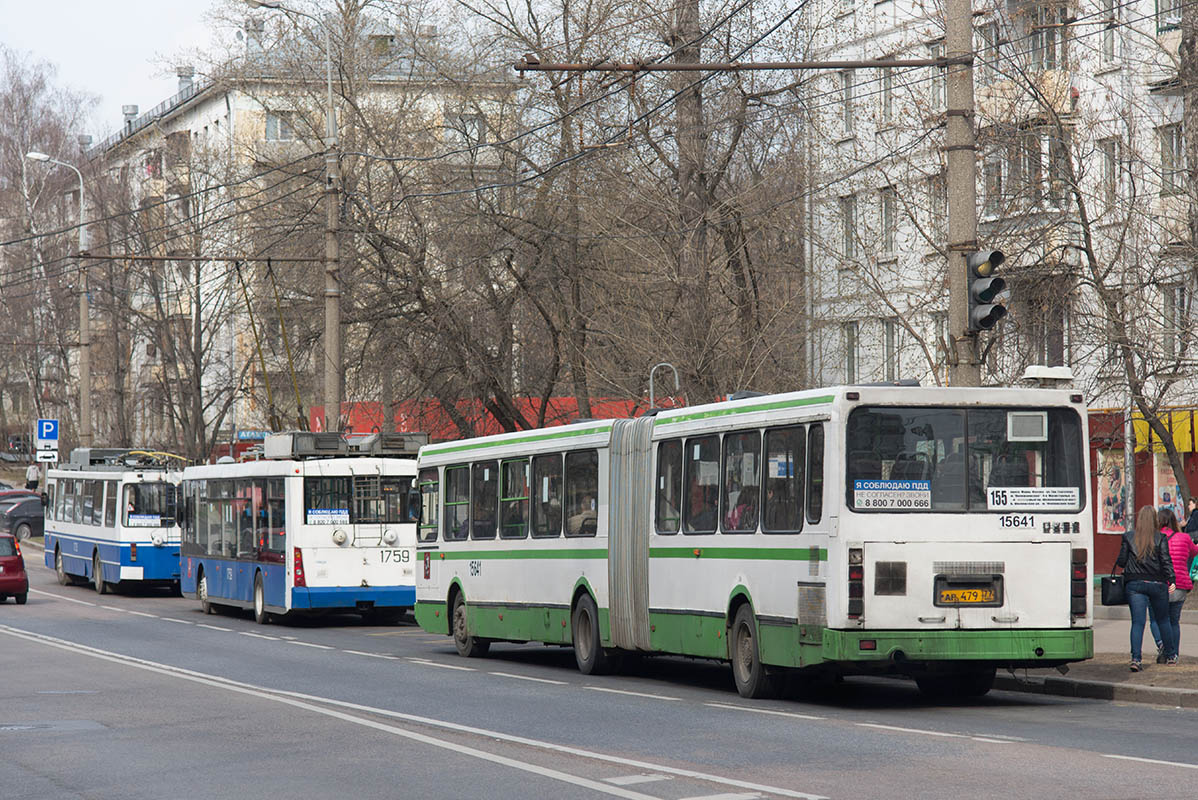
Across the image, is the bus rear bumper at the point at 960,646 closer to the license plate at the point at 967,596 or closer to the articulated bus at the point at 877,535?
the articulated bus at the point at 877,535

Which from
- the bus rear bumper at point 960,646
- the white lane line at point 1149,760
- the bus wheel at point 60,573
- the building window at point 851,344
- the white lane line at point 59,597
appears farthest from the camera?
the bus wheel at point 60,573

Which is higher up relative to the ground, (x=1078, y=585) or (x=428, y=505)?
(x=428, y=505)

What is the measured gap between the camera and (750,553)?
54.6ft

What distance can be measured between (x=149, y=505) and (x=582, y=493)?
69.9 feet

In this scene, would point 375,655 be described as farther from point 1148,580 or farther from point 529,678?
point 1148,580

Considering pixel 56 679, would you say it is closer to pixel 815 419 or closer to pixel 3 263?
pixel 815 419

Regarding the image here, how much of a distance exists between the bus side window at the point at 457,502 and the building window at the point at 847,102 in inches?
321

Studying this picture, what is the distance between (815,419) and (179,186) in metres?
42.4

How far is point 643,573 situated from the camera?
19094 mm

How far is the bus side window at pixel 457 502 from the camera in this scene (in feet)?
77.5

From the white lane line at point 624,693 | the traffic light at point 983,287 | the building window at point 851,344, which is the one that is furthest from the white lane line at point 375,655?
the building window at point 851,344

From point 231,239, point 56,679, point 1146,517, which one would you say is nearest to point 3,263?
point 231,239

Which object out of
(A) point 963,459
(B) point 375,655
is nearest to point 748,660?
(A) point 963,459

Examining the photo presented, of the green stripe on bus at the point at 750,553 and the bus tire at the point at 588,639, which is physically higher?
the green stripe on bus at the point at 750,553
